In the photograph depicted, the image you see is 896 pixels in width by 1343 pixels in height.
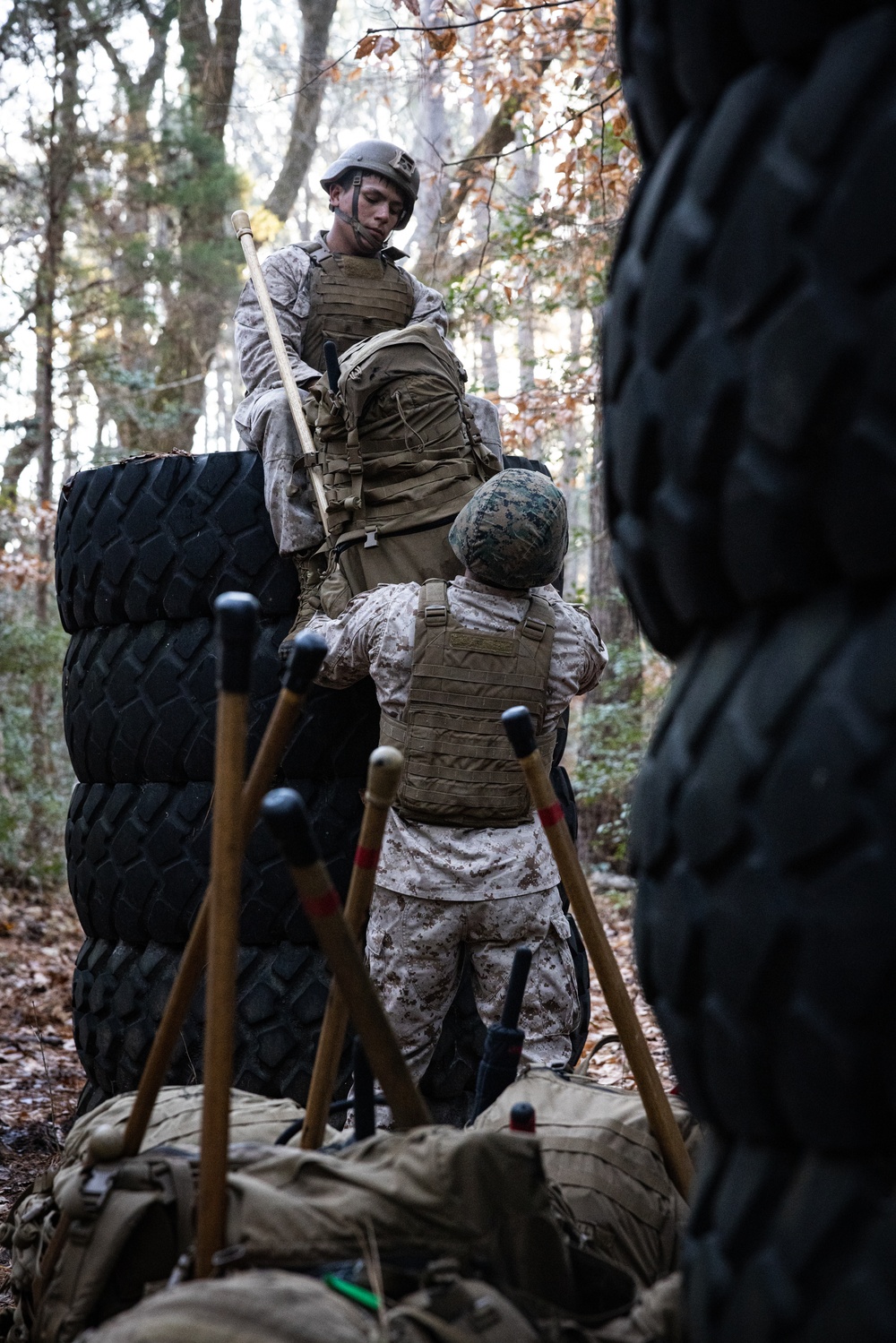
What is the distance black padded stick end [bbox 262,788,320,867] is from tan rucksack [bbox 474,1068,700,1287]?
824mm

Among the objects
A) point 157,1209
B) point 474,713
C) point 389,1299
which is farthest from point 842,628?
point 474,713

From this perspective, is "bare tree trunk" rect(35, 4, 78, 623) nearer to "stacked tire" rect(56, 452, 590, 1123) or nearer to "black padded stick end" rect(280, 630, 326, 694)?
"stacked tire" rect(56, 452, 590, 1123)

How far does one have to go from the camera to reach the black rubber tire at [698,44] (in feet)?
3.49

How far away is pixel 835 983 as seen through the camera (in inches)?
39.5

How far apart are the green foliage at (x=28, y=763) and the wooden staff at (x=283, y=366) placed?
226 inches

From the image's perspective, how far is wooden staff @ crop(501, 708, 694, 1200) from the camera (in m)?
2.14

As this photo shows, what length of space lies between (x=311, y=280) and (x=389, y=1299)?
3476mm

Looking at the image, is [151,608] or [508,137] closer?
[151,608]

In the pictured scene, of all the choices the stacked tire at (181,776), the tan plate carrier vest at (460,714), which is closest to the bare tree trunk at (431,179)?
the stacked tire at (181,776)

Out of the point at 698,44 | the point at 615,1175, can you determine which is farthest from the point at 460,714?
the point at 698,44

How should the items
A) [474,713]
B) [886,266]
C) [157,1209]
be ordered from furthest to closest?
[474,713], [157,1209], [886,266]

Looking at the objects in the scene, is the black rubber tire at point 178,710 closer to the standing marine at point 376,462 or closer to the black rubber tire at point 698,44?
the standing marine at point 376,462

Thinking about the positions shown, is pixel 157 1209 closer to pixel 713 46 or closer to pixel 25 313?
pixel 713 46

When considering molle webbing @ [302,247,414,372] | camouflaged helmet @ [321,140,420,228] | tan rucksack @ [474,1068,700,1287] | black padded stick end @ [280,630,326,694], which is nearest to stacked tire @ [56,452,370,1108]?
molle webbing @ [302,247,414,372]
